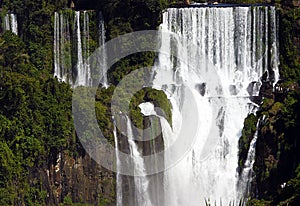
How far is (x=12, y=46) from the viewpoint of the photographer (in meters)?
33.0

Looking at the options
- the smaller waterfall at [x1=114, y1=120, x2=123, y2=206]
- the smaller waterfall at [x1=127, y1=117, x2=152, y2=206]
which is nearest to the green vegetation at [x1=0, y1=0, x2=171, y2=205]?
the smaller waterfall at [x1=114, y1=120, x2=123, y2=206]

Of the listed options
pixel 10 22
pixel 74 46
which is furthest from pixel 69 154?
pixel 10 22

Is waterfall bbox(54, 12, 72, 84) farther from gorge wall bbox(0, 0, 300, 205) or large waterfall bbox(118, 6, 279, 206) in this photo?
large waterfall bbox(118, 6, 279, 206)

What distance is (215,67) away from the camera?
3294 cm

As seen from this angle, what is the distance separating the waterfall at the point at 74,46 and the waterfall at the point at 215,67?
2586 mm

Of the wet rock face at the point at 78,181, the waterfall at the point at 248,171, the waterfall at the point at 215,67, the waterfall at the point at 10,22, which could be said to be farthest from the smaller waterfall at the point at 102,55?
the waterfall at the point at 248,171

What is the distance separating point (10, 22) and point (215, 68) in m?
7.89

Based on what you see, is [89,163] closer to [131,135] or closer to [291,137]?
[131,135]

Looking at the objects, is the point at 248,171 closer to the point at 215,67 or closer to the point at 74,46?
the point at 215,67

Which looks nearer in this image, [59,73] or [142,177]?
[142,177]

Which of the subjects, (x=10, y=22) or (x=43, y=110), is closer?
(x=43, y=110)

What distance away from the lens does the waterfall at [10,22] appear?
34156 millimetres

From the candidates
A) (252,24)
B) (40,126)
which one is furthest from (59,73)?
(252,24)

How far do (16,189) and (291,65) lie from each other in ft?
36.0
